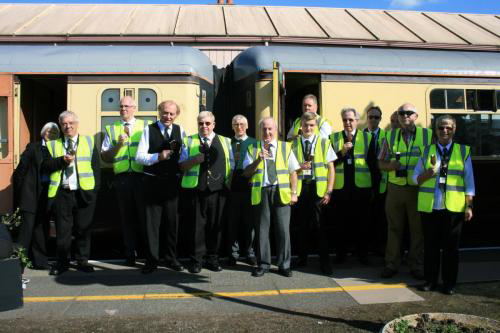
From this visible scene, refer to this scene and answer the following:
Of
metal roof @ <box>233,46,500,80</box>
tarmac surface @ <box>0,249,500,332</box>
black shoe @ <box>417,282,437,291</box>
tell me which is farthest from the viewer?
metal roof @ <box>233,46,500,80</box>

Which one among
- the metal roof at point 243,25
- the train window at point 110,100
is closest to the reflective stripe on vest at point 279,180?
the train window at point 110,100

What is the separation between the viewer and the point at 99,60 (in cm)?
630

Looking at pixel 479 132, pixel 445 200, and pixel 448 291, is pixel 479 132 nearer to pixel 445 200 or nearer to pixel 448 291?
pixel 445 200

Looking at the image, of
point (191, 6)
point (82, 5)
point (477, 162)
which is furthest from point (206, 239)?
point (82, 5)

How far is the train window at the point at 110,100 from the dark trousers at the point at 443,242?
13.6 ft

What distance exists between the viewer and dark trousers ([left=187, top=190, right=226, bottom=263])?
5.39 meters

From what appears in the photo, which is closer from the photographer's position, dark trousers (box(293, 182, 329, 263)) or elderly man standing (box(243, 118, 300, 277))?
elderly man standing (box(243, 118, 300, 277))

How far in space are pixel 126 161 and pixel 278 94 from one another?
2.07 meters

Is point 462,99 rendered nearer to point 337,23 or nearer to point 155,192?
point 155,192

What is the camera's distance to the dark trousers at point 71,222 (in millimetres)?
5371

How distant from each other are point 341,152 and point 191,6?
37.5ft

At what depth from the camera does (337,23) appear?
1383 centimetres

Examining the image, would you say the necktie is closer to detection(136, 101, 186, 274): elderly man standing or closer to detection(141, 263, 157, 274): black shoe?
detection(136, 101, 186, 274): elderly man standing

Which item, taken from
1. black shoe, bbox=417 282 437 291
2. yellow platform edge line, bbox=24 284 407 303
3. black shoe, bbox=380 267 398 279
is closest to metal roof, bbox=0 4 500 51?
black shoe, bbox=380 267 398 279
